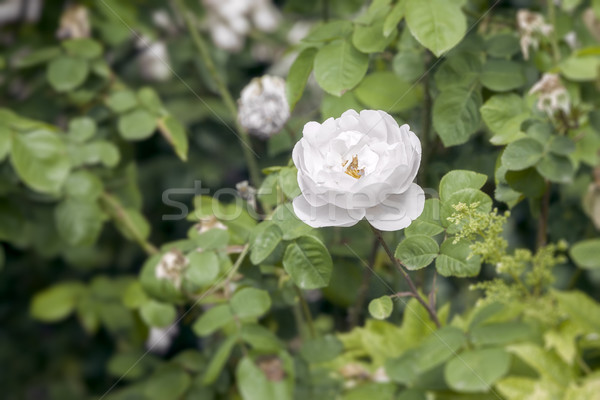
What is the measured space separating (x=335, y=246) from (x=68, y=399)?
0.78m

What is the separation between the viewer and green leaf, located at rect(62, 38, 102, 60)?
917 millimetres

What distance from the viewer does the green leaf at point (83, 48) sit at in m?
0.92

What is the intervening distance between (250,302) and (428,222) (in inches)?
9.9

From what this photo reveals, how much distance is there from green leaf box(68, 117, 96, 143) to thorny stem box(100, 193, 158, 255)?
0.31 feet

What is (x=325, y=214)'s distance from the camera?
0.47 m

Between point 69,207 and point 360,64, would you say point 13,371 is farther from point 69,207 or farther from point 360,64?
point 360,64

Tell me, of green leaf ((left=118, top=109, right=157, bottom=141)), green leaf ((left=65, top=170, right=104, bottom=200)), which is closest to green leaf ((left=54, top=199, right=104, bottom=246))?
green leaf ((left=65, top=170, right=104, bottom=200))

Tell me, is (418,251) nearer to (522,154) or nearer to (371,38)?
(522,154)

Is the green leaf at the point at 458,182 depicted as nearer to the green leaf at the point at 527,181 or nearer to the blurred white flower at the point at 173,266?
the green leaf at the point at 527,181

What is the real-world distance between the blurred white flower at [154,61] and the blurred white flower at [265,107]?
19.4 inches

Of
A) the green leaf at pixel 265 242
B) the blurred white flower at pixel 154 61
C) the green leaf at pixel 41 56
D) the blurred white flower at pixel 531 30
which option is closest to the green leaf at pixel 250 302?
the green leaf at pixel 265 242

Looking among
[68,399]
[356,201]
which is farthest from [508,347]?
[68,399]

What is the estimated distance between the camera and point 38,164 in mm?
798

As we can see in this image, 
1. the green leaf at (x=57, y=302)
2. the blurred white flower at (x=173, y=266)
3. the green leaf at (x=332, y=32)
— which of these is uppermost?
the green leaf at (x=332, y=32)
